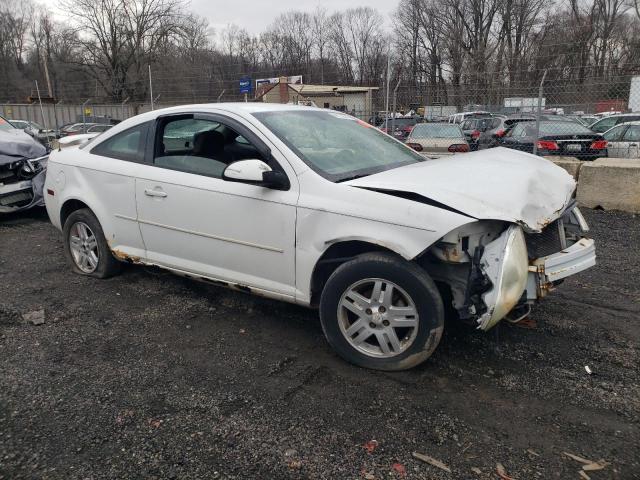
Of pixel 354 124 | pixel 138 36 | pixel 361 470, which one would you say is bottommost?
pixel 361 470

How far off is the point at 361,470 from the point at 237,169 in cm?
196

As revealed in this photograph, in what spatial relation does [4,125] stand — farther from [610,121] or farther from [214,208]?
[610,121]

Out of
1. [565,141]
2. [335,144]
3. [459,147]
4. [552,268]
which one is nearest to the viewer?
[552,268]

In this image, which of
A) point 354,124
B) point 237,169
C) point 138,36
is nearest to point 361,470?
point 237,169

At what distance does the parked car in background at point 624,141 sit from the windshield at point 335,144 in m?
9.63

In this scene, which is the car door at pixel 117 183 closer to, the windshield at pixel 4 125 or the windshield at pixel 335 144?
the windshield at pixel 335 144

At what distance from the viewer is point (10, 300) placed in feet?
14.5

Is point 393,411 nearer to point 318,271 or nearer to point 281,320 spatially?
point 318,271

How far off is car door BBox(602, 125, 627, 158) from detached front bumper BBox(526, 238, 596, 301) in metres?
9.96

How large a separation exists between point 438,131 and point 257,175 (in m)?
10.0

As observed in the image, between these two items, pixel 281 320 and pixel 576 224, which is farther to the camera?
pixel 281 320

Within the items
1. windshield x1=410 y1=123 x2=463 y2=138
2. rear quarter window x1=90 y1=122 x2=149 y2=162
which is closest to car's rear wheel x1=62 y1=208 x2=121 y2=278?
rear quarter window x1=90 y1=122 x2=149 y2=162

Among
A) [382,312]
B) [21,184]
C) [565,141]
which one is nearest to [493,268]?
[382,312]

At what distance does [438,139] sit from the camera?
482 inches
